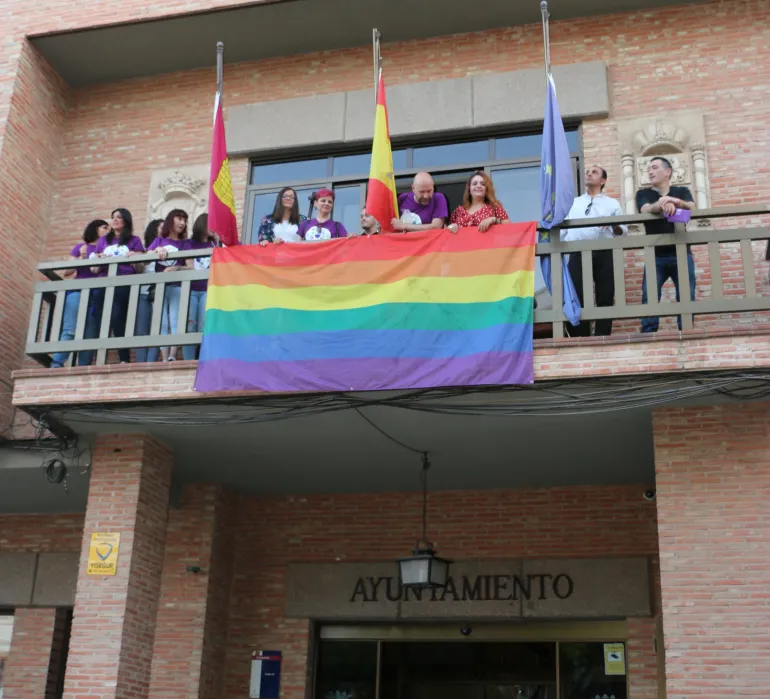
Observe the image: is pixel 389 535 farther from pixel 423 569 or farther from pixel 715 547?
pixel 715 547

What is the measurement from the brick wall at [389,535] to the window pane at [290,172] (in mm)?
4038

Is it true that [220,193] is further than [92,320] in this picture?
No

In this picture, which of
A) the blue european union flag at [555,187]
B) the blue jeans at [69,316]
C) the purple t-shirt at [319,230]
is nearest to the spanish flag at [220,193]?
the purple t-shirt at [319,230]

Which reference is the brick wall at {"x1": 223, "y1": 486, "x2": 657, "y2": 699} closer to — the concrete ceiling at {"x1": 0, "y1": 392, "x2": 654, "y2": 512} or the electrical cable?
the concrete ceiling at {"x1": 0, "y1": 392, "x2": 654, "y2": 512}

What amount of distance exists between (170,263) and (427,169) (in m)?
3.33

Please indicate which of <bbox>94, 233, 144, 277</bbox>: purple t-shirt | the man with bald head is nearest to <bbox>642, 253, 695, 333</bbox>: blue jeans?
the man with bald head

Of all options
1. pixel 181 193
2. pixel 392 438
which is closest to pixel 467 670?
pixel 392 438

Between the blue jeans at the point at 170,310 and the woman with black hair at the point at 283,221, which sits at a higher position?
the woman with black hair at the point at 283,221

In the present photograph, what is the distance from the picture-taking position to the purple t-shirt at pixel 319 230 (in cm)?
1090

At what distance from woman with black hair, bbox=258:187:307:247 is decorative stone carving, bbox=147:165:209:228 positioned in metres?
1.79

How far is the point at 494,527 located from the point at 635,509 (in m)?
1.68

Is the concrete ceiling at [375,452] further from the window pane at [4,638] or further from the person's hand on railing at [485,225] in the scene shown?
the person's hand on railing at [485,225]

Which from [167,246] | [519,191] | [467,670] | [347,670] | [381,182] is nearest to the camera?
[381,182]

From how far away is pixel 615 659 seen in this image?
12.0m
